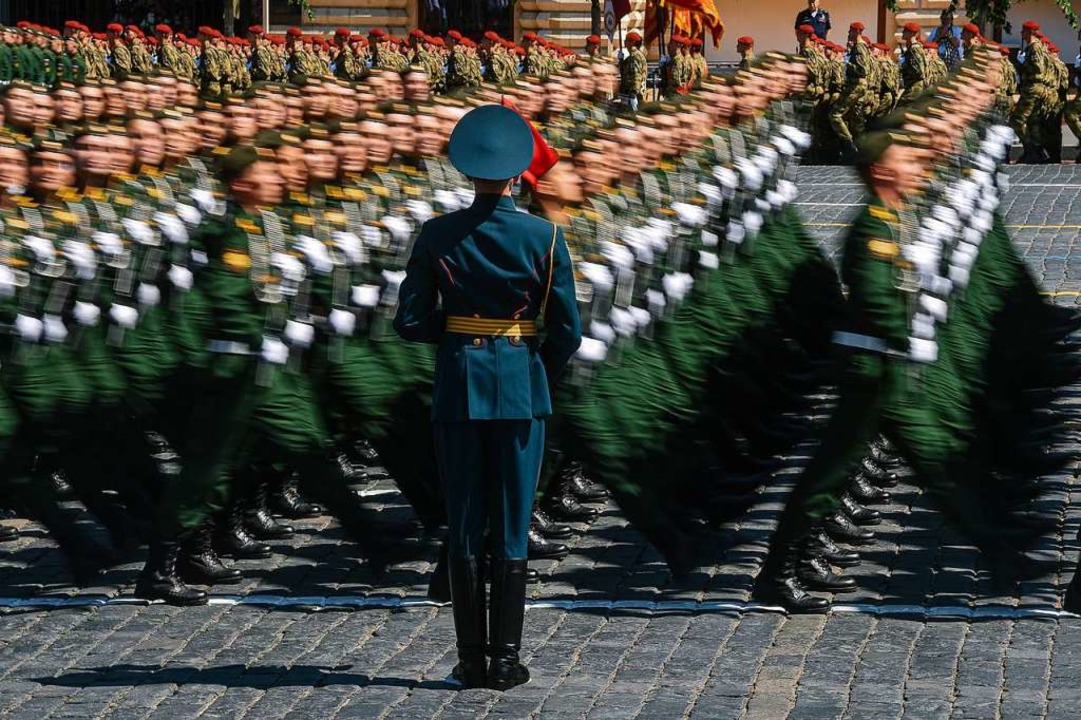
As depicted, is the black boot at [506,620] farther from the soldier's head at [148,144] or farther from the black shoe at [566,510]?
the soldier's head at [148,144]

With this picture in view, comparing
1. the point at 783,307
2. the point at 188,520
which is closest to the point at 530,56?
the point at 783,307

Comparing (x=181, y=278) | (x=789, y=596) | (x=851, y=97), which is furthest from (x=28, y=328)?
(x=851, y=97)

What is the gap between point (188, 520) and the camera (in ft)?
21.4

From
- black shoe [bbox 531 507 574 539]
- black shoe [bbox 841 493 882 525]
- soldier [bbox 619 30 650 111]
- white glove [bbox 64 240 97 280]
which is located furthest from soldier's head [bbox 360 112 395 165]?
soldier [bbox 619 30 650 111]

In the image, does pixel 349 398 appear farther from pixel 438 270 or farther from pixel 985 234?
pixel 985 234

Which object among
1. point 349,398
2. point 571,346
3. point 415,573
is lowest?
point 415,573

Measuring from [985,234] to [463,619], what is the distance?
2.87 meters

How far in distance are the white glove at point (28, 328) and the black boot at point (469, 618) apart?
72.9 inches

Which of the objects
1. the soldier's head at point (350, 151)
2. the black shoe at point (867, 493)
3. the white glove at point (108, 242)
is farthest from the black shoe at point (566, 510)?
the white glove at point (108, 242)

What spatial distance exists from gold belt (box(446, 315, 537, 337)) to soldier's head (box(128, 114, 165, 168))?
245 cm

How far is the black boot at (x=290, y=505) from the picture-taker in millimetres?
7840

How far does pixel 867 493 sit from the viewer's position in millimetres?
8000

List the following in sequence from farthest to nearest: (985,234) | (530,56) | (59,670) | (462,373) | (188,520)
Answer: (530,56) < (985,234) < (188,520) < (59,670) < (462,373)

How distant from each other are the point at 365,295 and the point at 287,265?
1.03 ft
